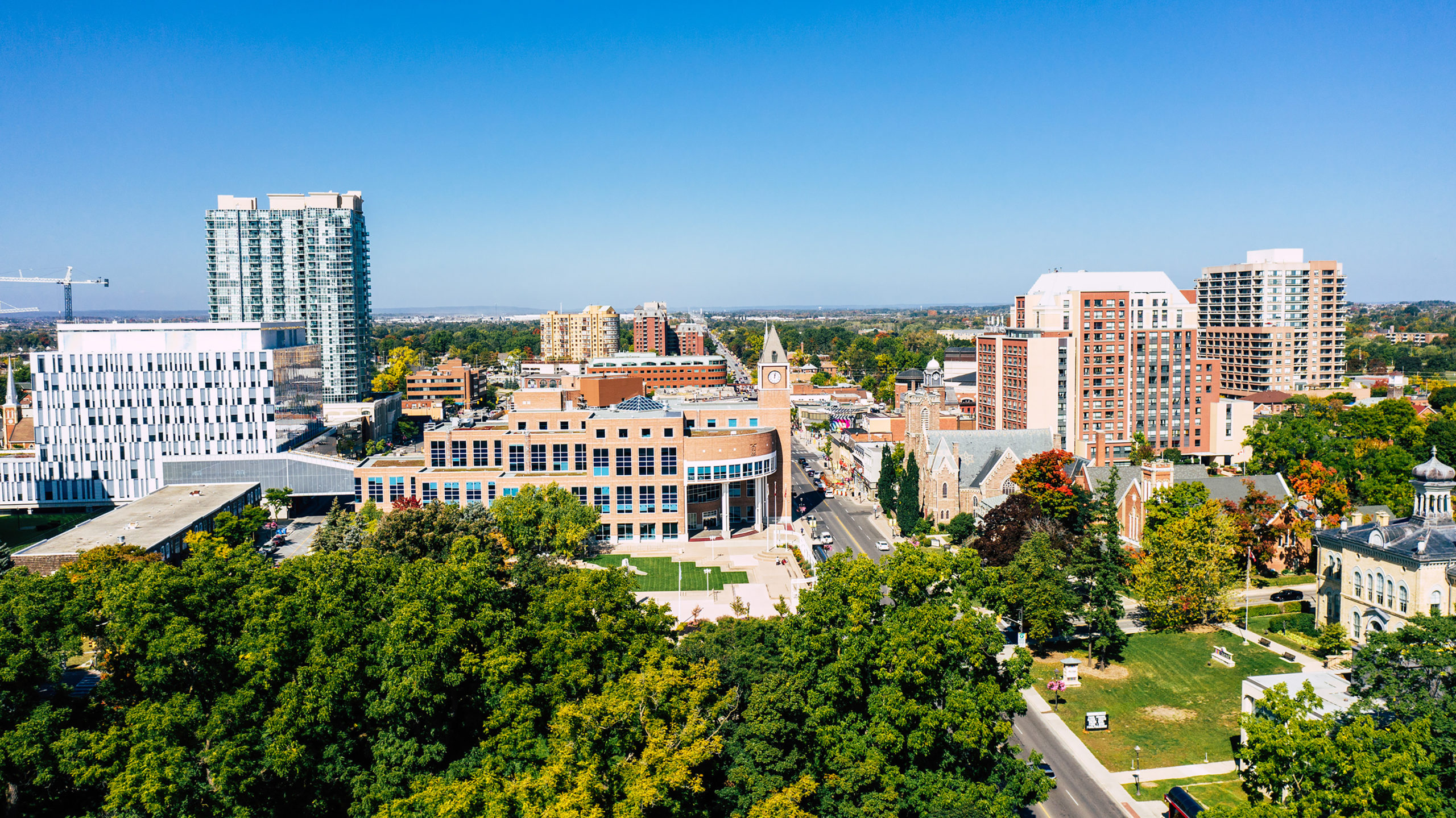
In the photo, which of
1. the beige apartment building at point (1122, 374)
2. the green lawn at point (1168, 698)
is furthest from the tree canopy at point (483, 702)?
the beige apartment building at point (1122, 374)

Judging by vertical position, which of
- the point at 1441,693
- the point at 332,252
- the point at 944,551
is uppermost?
the point at 332,252

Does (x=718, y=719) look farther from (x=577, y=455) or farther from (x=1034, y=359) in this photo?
(x=1034, y=359)

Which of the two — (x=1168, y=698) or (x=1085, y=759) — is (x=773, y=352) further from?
(x=1085, y=759)

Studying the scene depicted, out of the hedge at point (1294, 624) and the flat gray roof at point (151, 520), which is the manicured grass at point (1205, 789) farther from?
the flat gray roof at point (151, 520)

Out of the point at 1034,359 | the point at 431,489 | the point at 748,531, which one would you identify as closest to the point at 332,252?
the point at 431,489

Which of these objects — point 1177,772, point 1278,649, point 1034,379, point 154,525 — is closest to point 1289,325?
point 1034,379

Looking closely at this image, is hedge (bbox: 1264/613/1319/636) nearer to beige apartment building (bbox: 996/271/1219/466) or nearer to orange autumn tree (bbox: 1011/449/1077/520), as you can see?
orange autumn tree (bbox: 1011/449/1077/520)

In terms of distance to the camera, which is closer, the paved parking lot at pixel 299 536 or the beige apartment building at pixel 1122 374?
the paved parking lot at pixel 299 536
